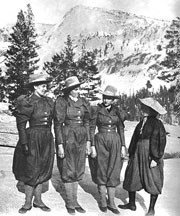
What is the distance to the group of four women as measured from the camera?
14.3 ft

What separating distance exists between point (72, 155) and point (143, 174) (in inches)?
38.4

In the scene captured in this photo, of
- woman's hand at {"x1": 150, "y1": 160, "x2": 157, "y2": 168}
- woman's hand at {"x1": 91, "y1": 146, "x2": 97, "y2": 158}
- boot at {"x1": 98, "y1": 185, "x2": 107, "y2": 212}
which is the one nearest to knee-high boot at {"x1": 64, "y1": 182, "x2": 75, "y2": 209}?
boot at {"x1": 98, "y1": 185, "x2": 107, "y2": 212}

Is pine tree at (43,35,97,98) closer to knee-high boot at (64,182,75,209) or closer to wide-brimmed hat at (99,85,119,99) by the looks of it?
wide-brimmed hat at (99,85,119,99)

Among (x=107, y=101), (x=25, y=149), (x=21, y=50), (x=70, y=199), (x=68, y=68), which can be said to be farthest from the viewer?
(x=68, y=68)

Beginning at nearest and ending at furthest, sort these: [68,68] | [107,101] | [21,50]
A: [107,101]
[21,50]
[68,68]

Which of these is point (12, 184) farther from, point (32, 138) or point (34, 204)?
point (32, 138)

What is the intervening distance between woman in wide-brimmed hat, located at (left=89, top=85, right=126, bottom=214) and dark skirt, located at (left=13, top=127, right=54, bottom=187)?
617 mm

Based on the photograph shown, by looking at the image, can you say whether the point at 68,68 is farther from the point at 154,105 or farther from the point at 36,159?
the point at 36,159

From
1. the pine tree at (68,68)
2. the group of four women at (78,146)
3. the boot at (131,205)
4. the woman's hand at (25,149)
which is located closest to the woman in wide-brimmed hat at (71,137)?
the group of four women at (78,146)

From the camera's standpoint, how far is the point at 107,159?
4.69m

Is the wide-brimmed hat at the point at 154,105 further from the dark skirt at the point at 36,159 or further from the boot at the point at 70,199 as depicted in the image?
the boot at the point at 70,199

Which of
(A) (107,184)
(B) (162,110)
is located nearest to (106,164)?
(A) (107,184)

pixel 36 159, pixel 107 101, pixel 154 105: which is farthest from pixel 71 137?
pixel 154 105

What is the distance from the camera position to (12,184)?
5363 mm
